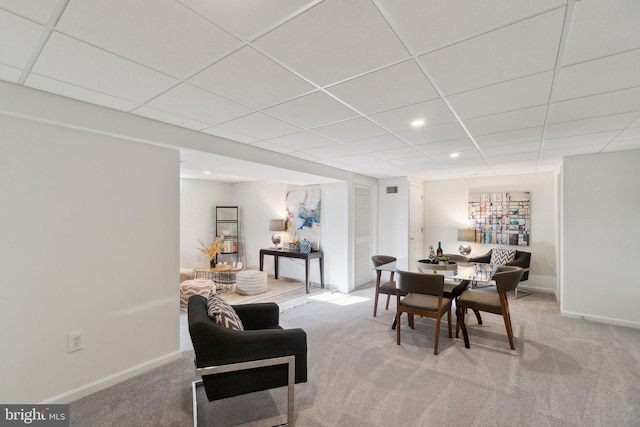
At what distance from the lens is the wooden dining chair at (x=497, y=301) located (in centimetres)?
298

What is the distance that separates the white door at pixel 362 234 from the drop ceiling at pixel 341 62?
2.95m

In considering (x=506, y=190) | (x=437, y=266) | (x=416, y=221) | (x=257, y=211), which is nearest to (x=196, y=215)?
(x=257, y=211)

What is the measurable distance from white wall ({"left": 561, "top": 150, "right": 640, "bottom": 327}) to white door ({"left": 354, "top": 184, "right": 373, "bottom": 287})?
317cm

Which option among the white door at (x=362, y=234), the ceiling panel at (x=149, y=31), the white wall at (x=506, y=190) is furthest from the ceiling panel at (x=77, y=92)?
the white wall at (x=506, y=190)

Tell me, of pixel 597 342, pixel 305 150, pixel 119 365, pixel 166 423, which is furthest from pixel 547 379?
pixel 119 365

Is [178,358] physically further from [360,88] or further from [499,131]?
[499,131]

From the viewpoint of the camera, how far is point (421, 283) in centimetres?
299

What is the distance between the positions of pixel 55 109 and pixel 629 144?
5.78m

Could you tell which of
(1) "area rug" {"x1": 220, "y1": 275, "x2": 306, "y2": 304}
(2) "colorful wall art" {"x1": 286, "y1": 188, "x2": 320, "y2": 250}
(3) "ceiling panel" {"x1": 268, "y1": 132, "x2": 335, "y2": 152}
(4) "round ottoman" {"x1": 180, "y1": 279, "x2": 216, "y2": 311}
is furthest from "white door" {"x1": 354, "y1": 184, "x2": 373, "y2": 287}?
(4) "round ottoman" {"x1": 180, "y1": 279, "x2": 216, "y2": 311}

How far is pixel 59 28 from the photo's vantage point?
4.35 ft

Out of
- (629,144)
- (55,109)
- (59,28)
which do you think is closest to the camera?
(59,28)

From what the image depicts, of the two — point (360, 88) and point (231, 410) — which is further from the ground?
point (360, 88)

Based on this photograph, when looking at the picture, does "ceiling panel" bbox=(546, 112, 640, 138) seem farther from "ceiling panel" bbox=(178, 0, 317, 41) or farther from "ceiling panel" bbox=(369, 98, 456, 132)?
"ceiling panel" bbox=(178, 0, 317, 41)

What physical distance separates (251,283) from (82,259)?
3.04 metres
